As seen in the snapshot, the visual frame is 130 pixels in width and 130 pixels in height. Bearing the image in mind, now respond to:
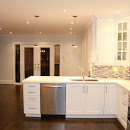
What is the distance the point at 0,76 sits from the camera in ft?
25.7

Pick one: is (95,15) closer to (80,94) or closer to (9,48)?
(80,94)

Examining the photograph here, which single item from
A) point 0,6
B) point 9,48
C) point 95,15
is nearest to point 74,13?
point 95,15

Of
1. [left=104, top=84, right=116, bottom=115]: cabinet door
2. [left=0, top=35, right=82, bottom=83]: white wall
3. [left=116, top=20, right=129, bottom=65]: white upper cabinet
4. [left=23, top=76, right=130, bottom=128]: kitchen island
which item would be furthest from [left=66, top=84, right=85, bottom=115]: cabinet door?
[left=0, top=35, right=82, bottom=83]: white wall

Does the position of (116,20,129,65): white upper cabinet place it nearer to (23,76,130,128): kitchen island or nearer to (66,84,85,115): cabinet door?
(23,76,130,128): kitchen island

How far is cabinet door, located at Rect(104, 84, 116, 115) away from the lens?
3.63 m

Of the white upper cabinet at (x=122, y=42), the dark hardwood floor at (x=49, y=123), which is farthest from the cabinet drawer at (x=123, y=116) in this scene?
the white upper cabinet at (x=122, y=42)

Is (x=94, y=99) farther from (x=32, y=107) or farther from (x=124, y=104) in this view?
(x=32, y=107)

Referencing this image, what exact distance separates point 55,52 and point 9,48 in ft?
7.67

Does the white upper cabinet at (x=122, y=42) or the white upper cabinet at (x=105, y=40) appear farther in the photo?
the white upper cabinet at (x=105, y=40)

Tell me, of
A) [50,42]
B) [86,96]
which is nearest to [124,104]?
[86,96]

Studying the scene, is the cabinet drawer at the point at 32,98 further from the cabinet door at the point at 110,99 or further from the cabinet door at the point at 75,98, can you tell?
the cabinet door at the point at 110,99

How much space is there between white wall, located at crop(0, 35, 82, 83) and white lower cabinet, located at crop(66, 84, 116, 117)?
3.94m

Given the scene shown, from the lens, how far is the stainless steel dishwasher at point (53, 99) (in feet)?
11.9

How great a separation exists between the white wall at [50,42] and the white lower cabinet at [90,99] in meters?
3.94
